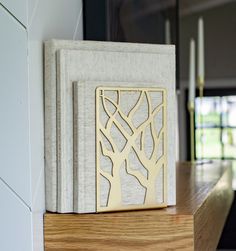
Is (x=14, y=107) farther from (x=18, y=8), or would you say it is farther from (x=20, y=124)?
(x=18, y=8)

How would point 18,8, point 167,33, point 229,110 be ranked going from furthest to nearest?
point 229,110 < point 167,33 < point 18,8

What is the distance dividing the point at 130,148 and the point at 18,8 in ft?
0.83

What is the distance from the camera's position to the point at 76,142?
Result: 66 cm

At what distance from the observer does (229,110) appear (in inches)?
189

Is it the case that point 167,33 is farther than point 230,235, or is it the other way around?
point 230,235

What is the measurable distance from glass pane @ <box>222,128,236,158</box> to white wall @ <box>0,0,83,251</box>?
4351mm

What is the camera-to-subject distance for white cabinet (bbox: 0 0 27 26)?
0.62 m

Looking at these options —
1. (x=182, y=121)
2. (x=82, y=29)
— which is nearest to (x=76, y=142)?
(x=82, y=29)

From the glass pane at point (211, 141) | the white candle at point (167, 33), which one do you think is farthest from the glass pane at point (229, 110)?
the white candle at point (167, 33)

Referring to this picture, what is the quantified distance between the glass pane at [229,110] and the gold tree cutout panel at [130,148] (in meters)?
4.25

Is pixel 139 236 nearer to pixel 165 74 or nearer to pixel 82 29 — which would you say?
pixel 165 74

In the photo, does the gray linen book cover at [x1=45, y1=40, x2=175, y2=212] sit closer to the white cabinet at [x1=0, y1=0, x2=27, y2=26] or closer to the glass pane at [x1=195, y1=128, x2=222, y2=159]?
the white cabinet at [x1=0, y1=0, x2=27, y2=26]

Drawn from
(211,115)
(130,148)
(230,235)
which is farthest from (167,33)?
(230,235)

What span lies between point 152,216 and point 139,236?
1.4 inches
